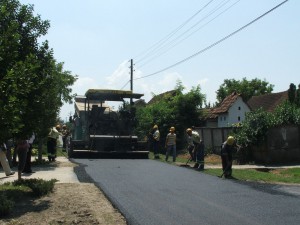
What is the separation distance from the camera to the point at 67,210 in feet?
29.5

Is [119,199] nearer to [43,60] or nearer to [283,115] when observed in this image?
[43,60]

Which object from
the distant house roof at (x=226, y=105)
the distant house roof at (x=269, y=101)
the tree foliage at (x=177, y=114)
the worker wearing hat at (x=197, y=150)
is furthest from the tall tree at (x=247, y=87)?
the worker wearing hat at (x=197, y=150)

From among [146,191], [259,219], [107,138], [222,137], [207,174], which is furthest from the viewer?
[222,137]

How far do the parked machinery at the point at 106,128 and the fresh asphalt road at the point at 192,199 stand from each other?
6.20 metres

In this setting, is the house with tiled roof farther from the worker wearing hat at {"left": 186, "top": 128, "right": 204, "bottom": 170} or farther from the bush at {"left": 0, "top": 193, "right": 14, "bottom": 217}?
the bush at {"left": 0, "top": 193, "right": 14, "bottom": 217}

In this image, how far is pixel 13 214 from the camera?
A: 344 inches

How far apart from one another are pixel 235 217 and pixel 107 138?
13.3 m

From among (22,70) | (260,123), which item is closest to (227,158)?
(260,123)

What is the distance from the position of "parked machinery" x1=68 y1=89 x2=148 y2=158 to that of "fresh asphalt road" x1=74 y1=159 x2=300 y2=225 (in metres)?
6.20

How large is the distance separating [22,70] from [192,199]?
4.36m

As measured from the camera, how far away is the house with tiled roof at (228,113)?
1738 inches

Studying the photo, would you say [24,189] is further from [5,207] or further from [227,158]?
[227,158]

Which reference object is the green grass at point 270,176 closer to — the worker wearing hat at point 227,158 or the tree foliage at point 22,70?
the worker wearing hat at point 227,158

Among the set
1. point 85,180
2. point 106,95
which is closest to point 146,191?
point 85,180
